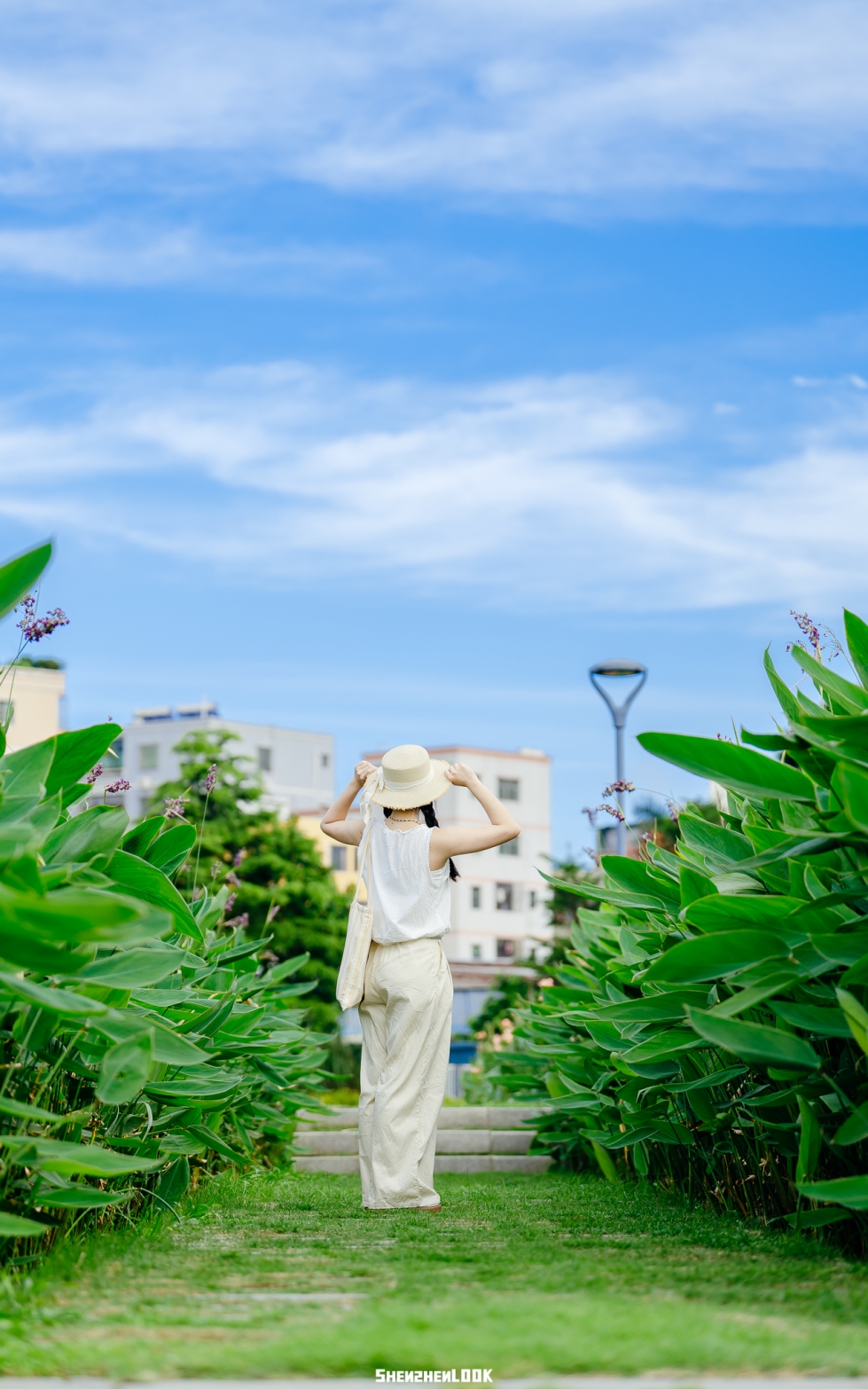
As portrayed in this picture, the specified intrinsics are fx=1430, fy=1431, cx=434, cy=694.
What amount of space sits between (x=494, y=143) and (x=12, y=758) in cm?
1113

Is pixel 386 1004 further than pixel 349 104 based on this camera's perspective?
No

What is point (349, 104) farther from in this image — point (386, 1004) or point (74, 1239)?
point (74, 1239)

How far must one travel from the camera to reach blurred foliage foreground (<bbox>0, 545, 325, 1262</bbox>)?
3021 mm

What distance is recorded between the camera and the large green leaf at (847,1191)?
10.1 feet

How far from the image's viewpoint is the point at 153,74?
11.5 meters

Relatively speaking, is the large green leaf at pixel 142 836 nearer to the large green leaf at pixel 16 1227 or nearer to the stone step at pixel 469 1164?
the large green leaf at pixel 16 1227

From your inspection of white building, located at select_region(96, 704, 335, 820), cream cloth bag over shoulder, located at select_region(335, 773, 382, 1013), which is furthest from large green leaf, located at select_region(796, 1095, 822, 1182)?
white building, located at select_region(96, 704, 335, 820)

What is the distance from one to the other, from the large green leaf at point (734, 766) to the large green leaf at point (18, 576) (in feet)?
5.22

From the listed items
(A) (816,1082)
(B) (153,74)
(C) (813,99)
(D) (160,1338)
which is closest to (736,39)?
(C) (813,99)

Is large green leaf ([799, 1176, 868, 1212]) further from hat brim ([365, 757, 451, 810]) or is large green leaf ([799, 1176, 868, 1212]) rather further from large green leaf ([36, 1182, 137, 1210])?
hat brim ([365, 757, 451, 810])

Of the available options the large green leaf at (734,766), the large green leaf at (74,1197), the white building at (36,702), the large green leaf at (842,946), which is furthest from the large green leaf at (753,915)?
the white building at (36,702)

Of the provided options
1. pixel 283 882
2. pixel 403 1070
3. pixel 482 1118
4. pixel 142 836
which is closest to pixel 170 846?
pixel 142 836

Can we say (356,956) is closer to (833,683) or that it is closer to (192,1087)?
(192,1087)

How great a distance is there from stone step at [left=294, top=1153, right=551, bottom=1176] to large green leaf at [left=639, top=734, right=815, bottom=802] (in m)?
5.37
